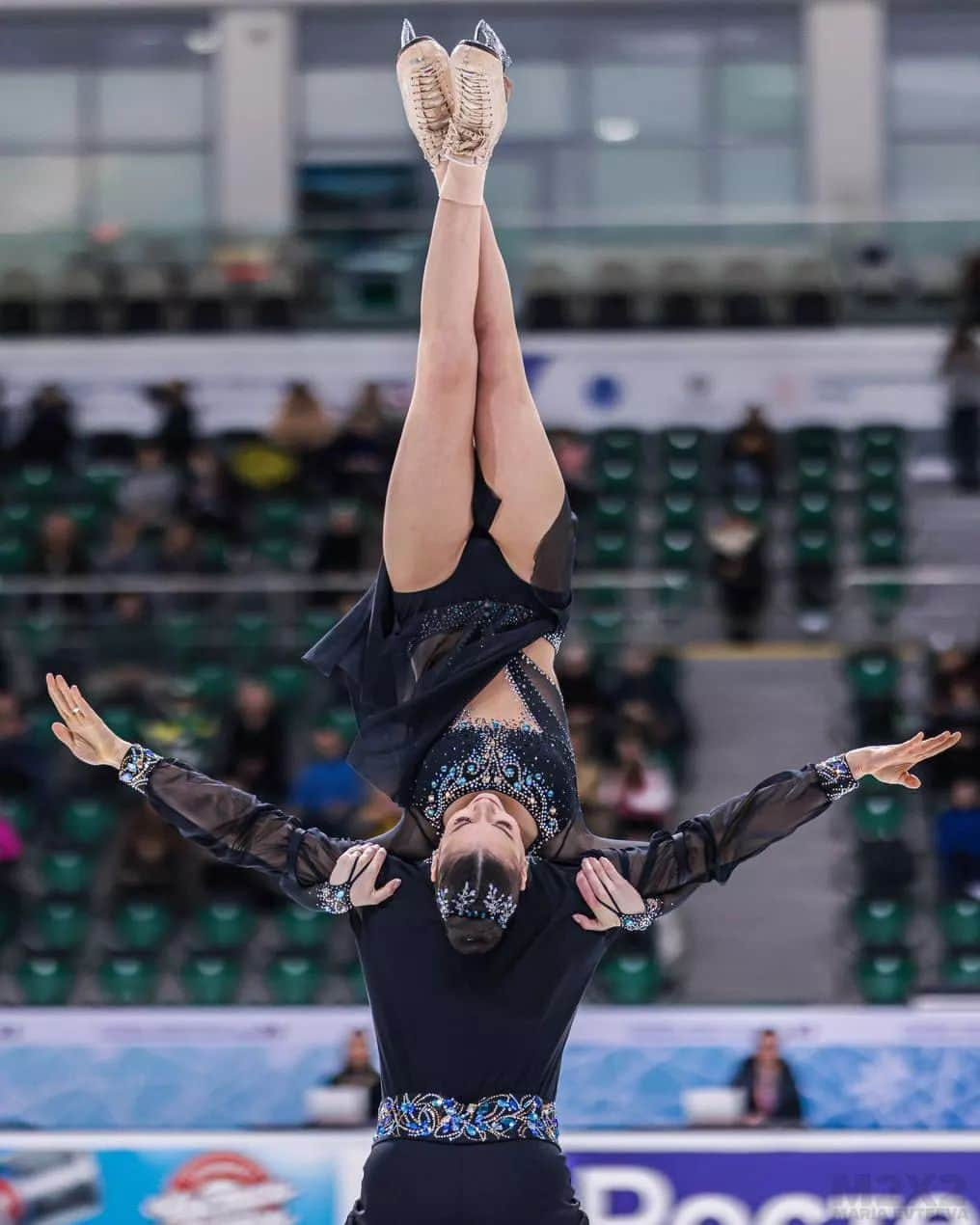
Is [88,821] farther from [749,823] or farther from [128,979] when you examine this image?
[749,823]

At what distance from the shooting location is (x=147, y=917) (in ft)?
31.6

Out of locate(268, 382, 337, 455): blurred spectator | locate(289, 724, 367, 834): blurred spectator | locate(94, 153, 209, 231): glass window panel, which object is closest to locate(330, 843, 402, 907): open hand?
locate(289, 724, 367, 834): blurred spectator

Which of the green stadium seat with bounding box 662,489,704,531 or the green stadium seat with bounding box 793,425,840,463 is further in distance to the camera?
the green stadium seat with bounding box 793,425,840,463

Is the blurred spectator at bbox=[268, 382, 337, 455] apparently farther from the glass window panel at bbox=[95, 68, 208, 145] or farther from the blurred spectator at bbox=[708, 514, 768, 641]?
the glass window panel at bbox=[95, 68, 208, 145]

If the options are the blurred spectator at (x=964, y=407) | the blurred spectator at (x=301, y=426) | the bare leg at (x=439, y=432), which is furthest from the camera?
the blurred spectator at (x=964, y=407)

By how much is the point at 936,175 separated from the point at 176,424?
6717 millimetres

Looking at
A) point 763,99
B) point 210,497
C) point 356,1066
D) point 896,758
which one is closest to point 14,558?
point 210,497

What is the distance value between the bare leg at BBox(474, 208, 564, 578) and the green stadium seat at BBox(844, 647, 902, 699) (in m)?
6.27

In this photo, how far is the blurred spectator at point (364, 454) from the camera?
12273mm

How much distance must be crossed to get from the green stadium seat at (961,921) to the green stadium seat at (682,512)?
3.75 metres

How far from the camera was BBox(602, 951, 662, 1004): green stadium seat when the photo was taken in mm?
9148

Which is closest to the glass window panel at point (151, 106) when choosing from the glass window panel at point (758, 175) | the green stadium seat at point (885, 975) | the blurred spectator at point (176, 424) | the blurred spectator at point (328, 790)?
the blurred spectator at point (176, 424)

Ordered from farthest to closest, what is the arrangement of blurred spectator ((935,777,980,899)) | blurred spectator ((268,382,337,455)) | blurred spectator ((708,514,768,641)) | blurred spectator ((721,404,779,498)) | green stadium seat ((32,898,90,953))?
blurred spectator ((268,382,337,455)) → blurred spectator ((721,404,779,498)) → blurred spectator ((708,514,768,641)) → green stadium seat ((32,898,90,953)) → blurred spectator ((935,777,980,899))

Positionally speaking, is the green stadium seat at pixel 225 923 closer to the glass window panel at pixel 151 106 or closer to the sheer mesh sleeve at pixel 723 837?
the sheer mesh sleeve at pixel 723 837
